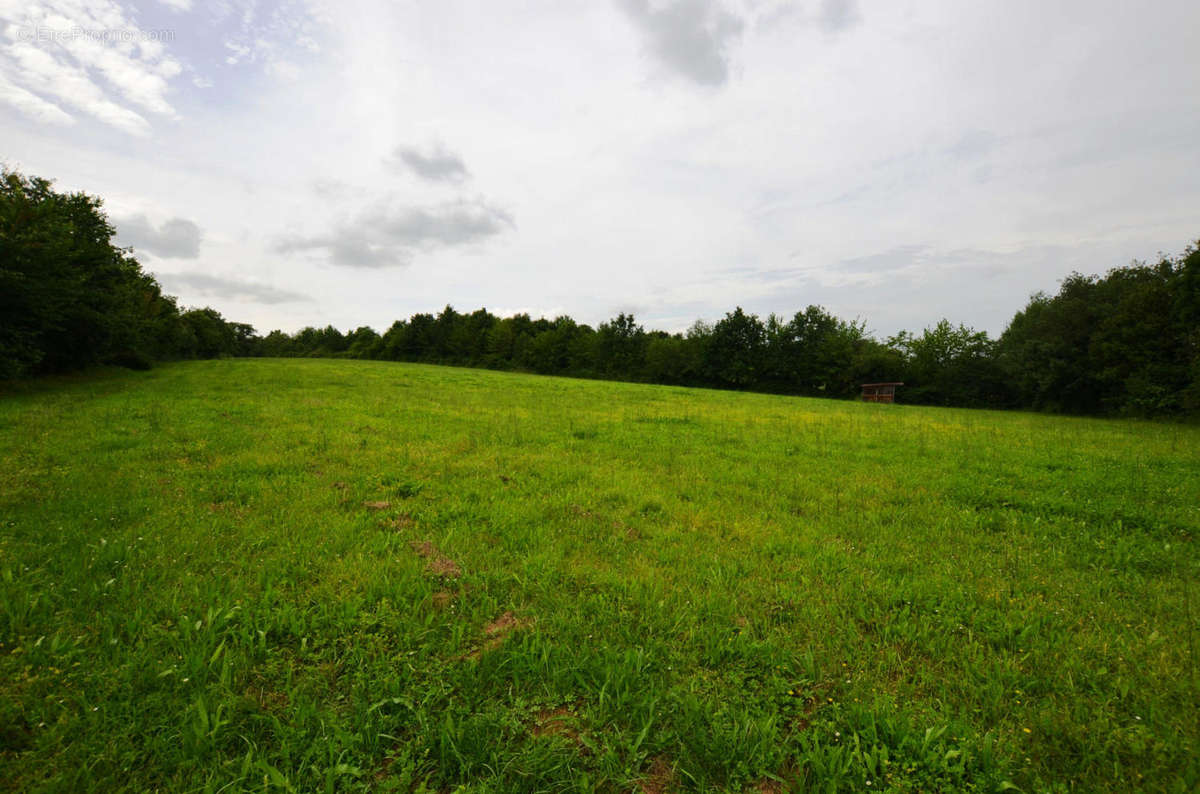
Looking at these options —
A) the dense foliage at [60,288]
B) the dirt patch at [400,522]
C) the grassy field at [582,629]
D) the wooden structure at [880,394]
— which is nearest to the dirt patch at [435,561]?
the grassy field at [582,629]

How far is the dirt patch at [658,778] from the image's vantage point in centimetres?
258

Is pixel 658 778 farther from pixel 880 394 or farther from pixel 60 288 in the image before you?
pixel 880 394

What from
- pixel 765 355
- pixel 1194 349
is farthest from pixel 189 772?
pixel 765 355

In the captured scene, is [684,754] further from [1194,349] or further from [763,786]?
[1194,349]

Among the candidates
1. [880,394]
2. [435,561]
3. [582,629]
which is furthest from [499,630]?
[880,394]

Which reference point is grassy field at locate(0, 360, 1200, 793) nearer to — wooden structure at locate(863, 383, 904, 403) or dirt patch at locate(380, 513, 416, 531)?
dirt patch at locate(380, 513, 416, 531)

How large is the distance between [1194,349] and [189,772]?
45.6 metres

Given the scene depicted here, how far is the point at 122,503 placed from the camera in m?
6.08

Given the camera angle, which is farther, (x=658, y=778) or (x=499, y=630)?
(x=499, y=630)

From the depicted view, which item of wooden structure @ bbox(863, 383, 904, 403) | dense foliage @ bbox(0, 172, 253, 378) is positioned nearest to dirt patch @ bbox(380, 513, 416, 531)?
dense foliage @ bbox(0, 172, 253, 378)

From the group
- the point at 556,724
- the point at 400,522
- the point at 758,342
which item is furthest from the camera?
the point at 758,342

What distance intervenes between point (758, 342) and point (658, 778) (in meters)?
64.9

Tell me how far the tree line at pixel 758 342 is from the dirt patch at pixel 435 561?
72.3ft

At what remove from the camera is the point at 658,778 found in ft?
8.73
